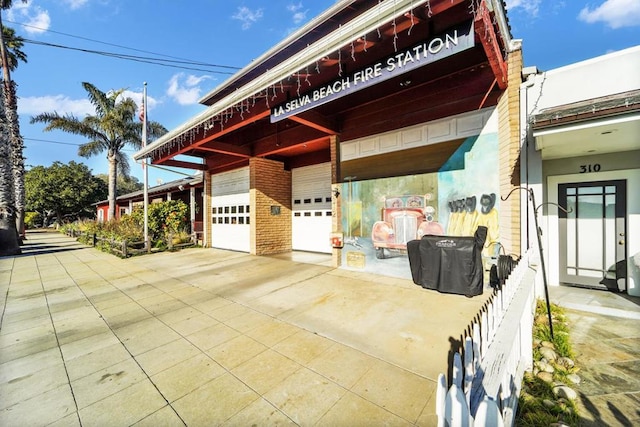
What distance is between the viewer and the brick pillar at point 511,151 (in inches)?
175

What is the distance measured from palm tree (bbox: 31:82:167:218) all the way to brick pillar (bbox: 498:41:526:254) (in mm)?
19844

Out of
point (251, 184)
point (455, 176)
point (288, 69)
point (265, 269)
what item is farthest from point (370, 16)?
point (251, 184)

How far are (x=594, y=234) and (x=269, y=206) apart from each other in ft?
29.0

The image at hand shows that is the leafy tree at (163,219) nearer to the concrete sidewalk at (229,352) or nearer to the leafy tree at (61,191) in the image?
the concrete sidewalk at (229,352)

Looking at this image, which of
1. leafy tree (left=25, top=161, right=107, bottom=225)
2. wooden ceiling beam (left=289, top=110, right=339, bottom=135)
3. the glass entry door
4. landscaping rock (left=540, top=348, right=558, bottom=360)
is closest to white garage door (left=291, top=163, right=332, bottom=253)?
wooden ceiling beam (left=289, top=110, right=339, bottom=135)

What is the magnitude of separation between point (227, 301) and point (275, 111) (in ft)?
A: 13.4

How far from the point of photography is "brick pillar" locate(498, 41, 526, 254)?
445cm

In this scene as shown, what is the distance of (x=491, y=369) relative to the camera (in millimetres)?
1661

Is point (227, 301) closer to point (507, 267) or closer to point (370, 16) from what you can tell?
point (507, 267)

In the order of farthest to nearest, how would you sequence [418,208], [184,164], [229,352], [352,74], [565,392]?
[184,164], [418,208], [352,74], [229,352], [565,392]

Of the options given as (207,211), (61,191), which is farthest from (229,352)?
(61,191)

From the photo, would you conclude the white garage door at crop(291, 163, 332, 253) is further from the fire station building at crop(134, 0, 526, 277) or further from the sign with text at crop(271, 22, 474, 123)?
the sign with text at crop(271, 22, 474, 123)

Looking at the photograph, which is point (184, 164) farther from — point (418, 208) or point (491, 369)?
point (491, 369)

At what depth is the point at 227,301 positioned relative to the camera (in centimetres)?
466
